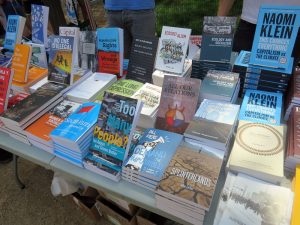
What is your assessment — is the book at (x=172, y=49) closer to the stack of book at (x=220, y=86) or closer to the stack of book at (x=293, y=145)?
the stack of book at (x=220, y=86)

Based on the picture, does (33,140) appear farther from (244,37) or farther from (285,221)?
(244,37)

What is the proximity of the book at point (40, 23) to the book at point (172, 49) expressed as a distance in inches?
33.5

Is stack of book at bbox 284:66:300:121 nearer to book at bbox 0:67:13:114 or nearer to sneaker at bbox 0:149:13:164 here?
book at bbox 0:67:13:114

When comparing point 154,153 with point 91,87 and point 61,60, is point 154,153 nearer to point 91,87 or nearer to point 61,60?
point 91,87

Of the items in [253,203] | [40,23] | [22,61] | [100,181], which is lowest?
[100,181]

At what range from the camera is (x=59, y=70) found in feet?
4.93

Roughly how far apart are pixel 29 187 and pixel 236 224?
191 centimetres

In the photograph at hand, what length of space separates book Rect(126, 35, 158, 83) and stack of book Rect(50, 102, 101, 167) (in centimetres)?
36

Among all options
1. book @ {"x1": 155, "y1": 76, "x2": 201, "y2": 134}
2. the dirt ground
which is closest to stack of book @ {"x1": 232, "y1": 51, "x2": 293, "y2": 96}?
book @ {"x1": 155, "y1": 76, "x2": 201, "y2": 134}

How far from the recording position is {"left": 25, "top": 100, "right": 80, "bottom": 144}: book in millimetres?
1253

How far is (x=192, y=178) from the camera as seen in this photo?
2.99 feet

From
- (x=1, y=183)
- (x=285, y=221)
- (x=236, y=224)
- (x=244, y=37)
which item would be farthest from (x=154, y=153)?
(x=1, y=183)

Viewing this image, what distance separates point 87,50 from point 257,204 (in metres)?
1.26

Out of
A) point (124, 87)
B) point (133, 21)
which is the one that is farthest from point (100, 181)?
point (133, 21)
